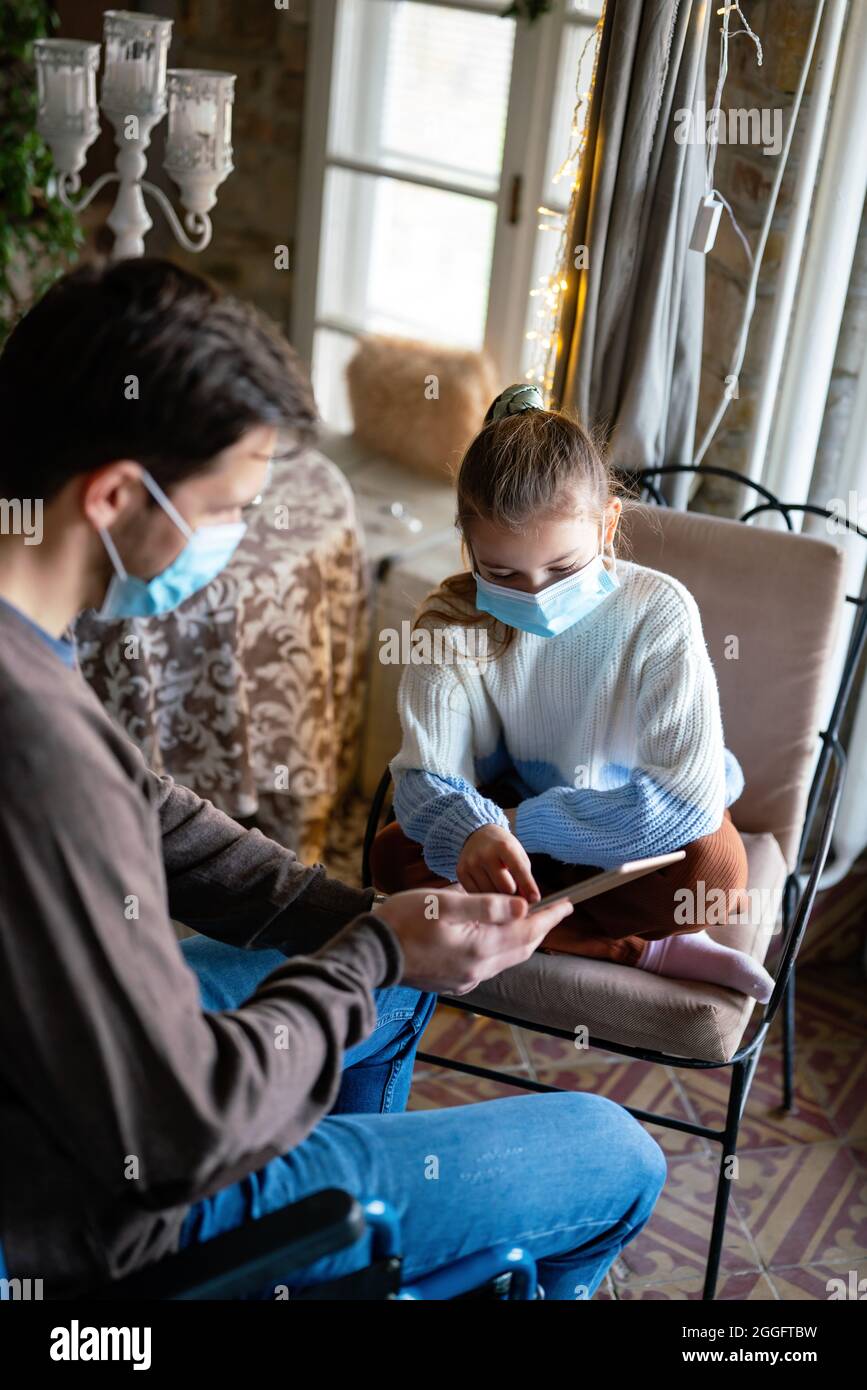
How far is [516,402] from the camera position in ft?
5.45

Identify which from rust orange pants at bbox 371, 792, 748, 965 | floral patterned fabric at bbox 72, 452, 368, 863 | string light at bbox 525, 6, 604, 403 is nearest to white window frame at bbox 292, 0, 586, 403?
floral patterned fabric at bbox 72, 452, 368, 863

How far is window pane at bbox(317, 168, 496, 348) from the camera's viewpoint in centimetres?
323

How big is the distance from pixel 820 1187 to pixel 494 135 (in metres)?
2.27

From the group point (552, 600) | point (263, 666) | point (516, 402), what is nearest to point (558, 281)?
point (516, 402)

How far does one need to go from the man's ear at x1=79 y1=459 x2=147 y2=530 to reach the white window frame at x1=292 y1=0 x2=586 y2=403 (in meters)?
Answer: 2.24

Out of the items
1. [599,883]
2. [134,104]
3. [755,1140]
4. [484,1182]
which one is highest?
[134,104]

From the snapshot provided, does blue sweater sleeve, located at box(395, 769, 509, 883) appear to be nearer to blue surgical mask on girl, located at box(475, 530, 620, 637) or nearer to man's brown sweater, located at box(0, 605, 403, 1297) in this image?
blue surgical mask on girl, located at box(475, 530, 620, 637)

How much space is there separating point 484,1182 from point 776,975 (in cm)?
67

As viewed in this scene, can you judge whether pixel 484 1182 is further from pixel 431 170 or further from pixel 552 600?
pixel 431 170

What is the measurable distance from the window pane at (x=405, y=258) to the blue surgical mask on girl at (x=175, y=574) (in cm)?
222

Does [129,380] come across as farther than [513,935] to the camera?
No

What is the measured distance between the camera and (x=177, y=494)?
3.45 ft

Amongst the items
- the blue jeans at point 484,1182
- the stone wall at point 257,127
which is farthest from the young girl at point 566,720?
the stone wall at point 257,127
